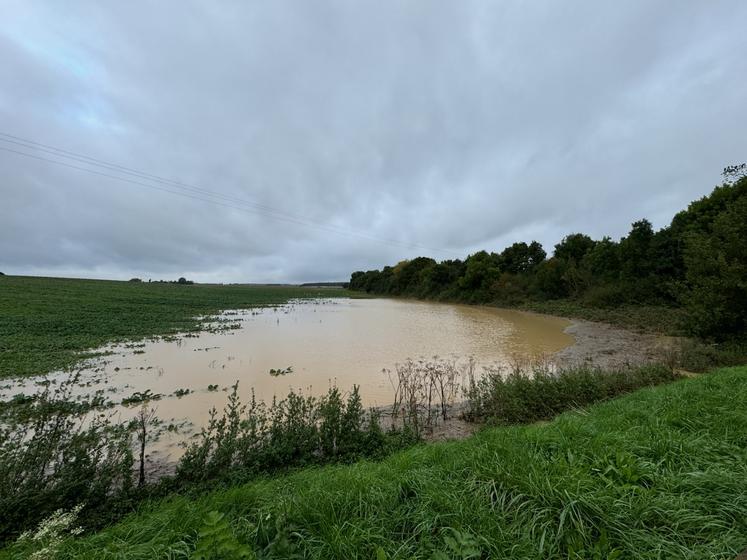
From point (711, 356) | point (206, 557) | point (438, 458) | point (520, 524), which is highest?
point (206, 557)

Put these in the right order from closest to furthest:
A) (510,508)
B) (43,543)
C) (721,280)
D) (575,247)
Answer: (43,543) < (510,508) < (721,280) < (575,247)

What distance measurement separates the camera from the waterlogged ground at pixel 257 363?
7.80 m

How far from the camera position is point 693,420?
164 inches

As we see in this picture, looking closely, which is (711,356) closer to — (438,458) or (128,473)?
(438,458)

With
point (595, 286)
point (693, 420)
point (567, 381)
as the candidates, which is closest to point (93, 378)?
point (567, 381)

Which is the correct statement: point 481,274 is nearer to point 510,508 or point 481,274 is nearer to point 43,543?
point 510,508

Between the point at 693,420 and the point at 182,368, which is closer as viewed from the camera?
the point at 693,420

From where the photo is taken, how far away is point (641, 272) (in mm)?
29453

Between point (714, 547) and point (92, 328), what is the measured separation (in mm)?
22026

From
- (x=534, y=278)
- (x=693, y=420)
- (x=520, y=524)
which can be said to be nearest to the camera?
(x=520, y=524)

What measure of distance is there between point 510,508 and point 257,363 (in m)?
10.5

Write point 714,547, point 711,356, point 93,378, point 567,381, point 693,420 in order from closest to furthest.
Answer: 1. point 714,547
2. point 693,420
3. point 567,381
4. point 93,378
5. point 711,356

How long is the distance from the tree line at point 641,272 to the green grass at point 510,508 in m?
11.8

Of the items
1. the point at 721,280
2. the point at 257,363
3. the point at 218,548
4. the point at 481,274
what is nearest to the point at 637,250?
the point at 721,280
